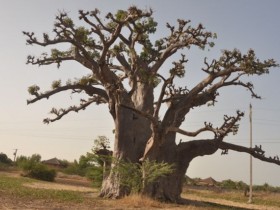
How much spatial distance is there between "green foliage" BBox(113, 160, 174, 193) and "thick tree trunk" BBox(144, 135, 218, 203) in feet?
7.94

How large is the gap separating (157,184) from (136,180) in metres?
2.28

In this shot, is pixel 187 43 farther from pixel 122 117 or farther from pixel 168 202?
pixel 168 202

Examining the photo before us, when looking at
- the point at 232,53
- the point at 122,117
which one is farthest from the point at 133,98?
the point at 232,53

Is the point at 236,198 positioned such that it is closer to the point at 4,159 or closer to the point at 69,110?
the point at 69,110

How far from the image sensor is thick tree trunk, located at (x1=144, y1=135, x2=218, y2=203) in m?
19.0

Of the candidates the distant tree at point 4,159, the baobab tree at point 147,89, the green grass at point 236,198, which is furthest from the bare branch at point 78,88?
the distant tree at point 4,159

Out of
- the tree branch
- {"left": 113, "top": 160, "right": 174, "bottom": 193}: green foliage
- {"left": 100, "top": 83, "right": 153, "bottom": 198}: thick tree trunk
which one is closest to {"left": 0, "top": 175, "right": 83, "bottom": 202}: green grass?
{"left": 100, "top": 83, "right": 153, "bottom": 198}: thick tree trunk

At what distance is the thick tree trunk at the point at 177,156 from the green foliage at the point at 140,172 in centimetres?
242

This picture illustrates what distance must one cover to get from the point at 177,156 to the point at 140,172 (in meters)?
3.70

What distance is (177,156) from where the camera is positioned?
19656 mm

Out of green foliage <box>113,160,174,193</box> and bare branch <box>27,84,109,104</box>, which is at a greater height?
bare branch <box>27,84,109,104</box>

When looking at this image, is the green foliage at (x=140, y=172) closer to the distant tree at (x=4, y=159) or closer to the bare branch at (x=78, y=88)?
the bare branch at (x=78, y=88)

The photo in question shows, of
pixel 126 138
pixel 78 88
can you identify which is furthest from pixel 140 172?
A: pixel 78 88

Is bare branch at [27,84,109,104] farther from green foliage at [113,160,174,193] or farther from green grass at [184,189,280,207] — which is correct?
green grass at [184,189,280,207]
